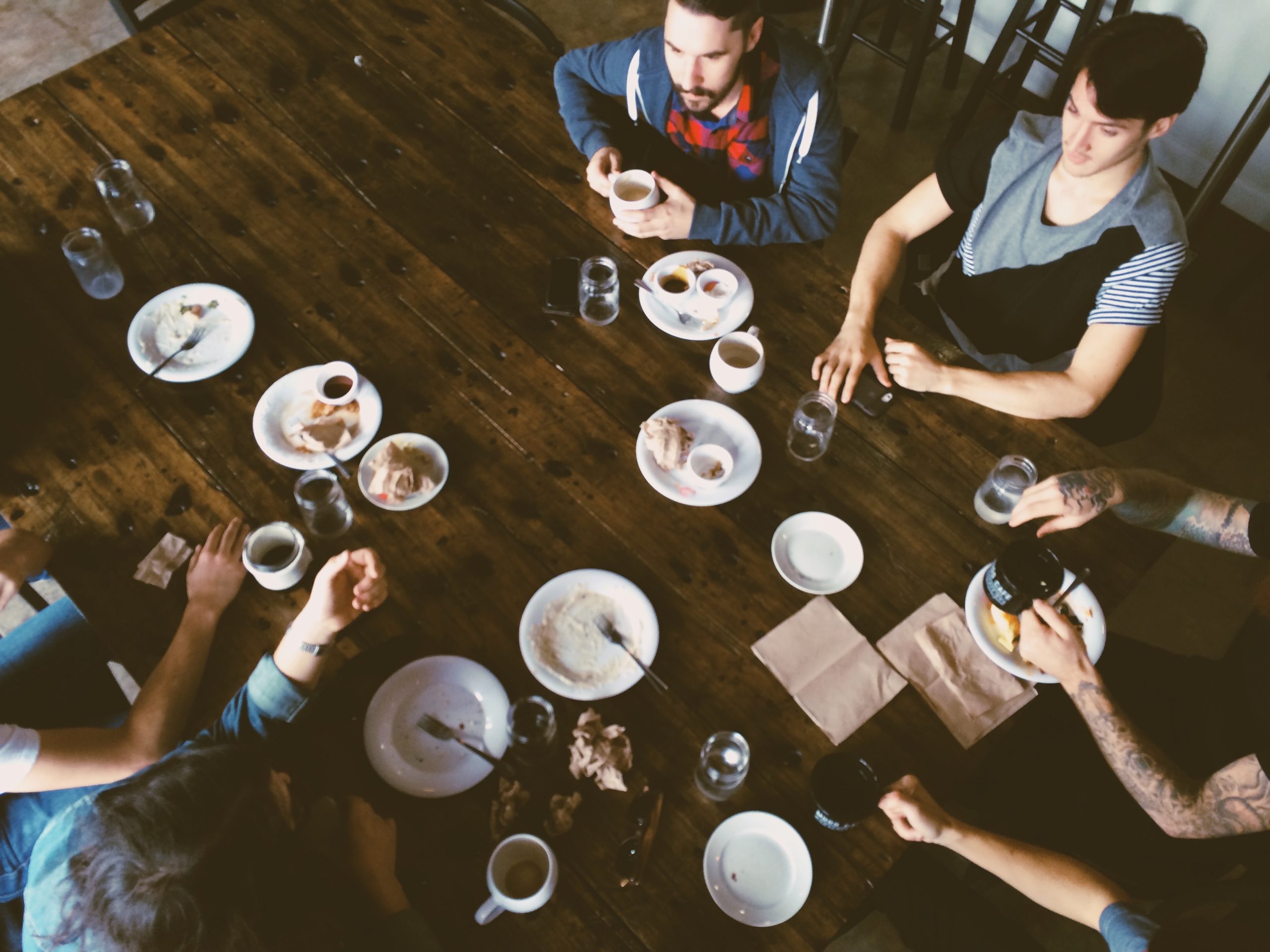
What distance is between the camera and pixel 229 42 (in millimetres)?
2475

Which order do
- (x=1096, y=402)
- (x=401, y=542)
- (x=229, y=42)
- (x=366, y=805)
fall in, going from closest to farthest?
(x=366, y=805) < (x=401, y=542) < (x=1096, y=402) < (x=229, y=42)

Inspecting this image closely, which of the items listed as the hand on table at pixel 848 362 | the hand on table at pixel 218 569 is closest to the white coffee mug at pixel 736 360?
the hand on table at pixel 848 362

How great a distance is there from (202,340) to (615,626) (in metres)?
1.26

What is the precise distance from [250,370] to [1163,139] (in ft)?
13.6

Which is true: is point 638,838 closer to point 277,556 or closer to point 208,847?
point 208,847

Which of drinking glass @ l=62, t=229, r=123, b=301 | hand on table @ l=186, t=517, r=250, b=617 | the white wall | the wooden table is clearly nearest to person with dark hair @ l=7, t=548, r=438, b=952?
the wooden table

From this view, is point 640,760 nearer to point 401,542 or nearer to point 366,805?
point 366,805

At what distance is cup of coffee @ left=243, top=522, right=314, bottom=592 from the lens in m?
1.71

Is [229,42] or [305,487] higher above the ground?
[229,42]

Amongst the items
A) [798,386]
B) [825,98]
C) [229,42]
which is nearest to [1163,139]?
[825,98]

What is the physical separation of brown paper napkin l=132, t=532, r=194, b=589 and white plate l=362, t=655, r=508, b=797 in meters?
0.55

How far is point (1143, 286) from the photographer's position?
74.2 inches

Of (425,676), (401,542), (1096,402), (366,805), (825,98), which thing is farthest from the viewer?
(825,98)

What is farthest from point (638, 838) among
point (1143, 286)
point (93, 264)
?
point (93, 264)
